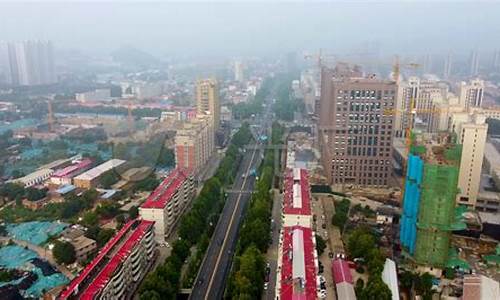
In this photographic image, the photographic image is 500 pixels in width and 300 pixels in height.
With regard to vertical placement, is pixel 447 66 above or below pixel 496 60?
below

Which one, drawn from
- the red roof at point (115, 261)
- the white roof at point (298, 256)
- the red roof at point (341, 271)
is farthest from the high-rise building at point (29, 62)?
the red roof at point (341, 271)

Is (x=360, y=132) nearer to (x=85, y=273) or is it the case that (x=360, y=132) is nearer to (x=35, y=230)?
(x=85, y=273)

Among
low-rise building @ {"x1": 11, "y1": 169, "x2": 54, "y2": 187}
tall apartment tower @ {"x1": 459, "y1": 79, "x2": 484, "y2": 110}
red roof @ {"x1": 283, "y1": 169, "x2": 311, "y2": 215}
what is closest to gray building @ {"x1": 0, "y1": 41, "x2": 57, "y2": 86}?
low-rise building @ {"x1": 11, "y1": 169, "x2": 54, "y2": 187}

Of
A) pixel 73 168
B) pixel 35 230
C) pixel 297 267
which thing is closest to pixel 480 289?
pixel 297 267

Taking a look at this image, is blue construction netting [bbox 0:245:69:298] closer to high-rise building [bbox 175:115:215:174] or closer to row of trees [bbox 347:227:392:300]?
high-rise building [bbox 175:115:215:174]

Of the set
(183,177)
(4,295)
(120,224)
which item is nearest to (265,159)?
(183,177)

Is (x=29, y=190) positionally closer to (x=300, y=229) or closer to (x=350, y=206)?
(x=300, y=229)
